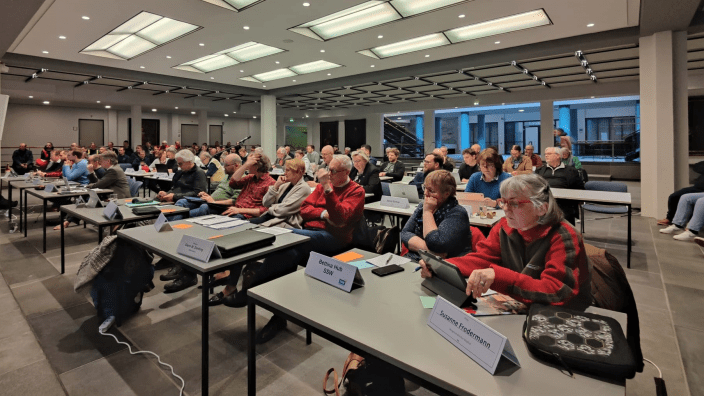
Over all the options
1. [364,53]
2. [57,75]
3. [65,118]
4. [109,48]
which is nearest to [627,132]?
[364,53]

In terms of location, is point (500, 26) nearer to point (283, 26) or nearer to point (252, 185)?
point (283, 26)

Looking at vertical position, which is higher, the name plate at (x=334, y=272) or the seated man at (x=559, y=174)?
the seated man at (x=559, y=174)

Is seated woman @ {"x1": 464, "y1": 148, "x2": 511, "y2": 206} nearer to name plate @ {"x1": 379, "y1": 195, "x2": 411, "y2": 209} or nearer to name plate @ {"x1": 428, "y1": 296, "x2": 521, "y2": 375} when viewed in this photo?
name plate @ {"x1": 379, "y1": 195, "x2": 411, "y2": 209}

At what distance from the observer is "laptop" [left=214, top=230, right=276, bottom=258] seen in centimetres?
193

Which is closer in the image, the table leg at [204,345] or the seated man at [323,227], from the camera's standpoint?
the table leg at [204,345]

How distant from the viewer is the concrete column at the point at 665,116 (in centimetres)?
624

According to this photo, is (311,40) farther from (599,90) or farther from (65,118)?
(65,118)

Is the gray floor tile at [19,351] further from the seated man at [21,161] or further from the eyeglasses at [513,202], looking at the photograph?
the seated man at [21,161]

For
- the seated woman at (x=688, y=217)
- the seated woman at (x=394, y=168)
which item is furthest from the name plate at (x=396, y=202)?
the seated woman at (x=688, y=217)

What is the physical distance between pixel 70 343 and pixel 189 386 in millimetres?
1059

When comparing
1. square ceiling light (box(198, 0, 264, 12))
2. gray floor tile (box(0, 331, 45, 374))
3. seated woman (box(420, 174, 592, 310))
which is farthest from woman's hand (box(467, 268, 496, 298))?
square ceiling light (box(198, 0, 264, 12))

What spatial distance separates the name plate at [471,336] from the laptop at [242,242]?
1160 millimetres

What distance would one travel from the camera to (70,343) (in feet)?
7.82

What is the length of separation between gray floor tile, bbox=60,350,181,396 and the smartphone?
1248 millimetres
